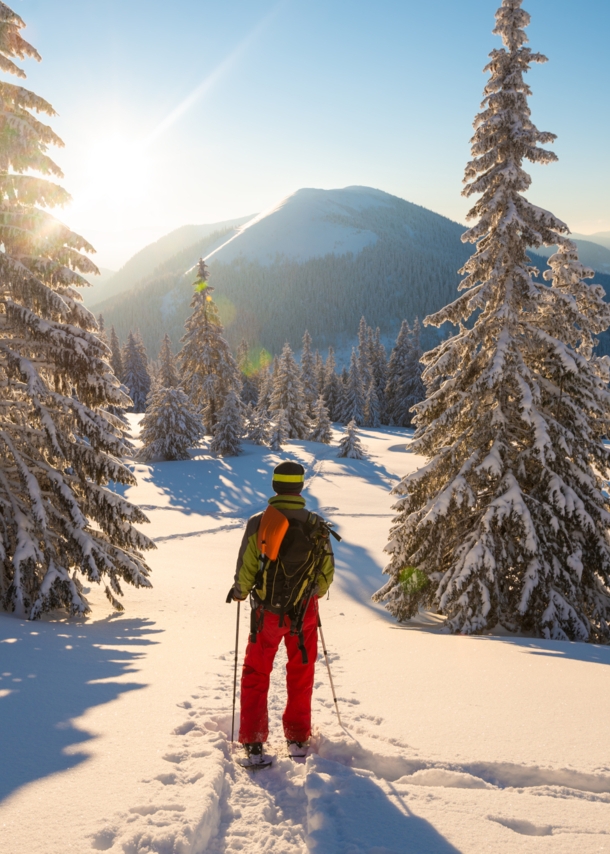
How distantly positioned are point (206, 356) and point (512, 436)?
111ft

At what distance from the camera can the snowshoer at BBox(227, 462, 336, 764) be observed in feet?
13.9

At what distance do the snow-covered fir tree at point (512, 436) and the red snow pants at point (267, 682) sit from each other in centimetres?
499

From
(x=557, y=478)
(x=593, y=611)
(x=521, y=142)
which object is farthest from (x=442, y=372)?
(x=593, y=611)

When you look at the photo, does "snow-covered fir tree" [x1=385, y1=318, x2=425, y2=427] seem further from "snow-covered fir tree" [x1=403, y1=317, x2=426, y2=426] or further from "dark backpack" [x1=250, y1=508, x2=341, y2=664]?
"dark backpack" [x1=250, y1=508, x2=341, y2=664]

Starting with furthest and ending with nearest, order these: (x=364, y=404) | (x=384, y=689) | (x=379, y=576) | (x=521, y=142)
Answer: (x=364, y=404) → (x=379, y=576) → (x=521, y=142) → (x=384, y=689)

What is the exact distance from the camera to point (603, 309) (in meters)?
9.70

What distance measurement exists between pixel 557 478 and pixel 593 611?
2610mm

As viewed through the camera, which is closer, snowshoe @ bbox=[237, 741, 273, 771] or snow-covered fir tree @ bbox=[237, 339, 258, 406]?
snowshoe @ bbox=[237, 741, 273, 771]

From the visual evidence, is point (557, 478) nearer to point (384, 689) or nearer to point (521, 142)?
point (384, 689)

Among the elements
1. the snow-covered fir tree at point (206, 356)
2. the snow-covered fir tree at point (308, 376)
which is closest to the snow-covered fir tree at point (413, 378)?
the snow-covered fir tree at point (308, 376)

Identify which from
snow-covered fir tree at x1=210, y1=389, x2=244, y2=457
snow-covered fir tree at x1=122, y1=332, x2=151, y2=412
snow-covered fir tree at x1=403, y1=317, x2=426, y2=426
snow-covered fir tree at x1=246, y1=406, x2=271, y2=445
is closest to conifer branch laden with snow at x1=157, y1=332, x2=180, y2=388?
snow-covered fir tree at x1=246, y1=406, x2=271, y2=445

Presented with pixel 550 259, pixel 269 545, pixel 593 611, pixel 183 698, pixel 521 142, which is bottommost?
pixel 593 611

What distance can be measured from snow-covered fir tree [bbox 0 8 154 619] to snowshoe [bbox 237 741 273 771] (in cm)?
511

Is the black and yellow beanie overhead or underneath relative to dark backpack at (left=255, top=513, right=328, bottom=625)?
overhead
